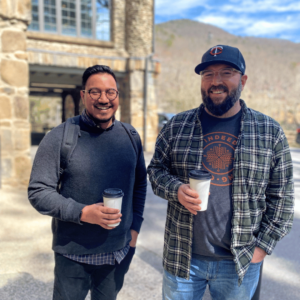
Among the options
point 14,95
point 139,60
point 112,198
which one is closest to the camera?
point 112,198

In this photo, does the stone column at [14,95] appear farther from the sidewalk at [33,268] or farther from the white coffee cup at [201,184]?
the white coffee cup at [201,184]

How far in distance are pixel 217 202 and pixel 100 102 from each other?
894mm

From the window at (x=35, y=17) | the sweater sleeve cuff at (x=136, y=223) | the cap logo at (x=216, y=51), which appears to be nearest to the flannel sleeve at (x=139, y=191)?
the sweater sleeve cuff at (x=136, y=223)

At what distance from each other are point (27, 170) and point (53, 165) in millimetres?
4530

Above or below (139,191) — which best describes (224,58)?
above

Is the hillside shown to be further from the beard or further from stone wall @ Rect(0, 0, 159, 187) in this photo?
the beard

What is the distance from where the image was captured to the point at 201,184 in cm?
164

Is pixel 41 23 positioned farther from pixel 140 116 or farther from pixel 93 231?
pixel 93 231

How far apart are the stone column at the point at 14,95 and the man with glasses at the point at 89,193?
4.26 m

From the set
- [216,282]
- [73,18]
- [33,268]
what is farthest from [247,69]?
[216,282]

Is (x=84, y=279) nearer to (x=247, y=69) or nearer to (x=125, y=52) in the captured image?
(x=125, y=52)

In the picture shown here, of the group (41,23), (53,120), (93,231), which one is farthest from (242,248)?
(53,120)

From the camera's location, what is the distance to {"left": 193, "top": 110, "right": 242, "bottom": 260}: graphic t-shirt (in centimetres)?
179

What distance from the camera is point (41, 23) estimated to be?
982 centimetres
